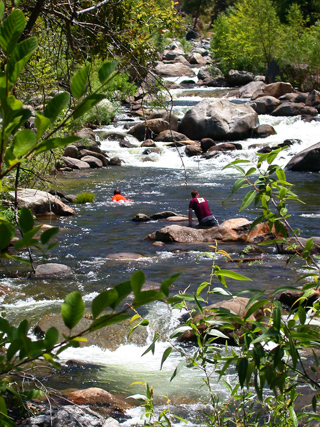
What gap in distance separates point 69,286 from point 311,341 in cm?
732

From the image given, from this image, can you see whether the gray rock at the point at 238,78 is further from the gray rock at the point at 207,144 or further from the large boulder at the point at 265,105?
the gray rock at the point at 207,144

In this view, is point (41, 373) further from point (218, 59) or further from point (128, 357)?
point (218, 59)

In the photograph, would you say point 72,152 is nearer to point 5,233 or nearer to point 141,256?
point 141,256

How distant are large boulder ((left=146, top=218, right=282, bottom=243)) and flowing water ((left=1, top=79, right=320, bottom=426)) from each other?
475 millimetres

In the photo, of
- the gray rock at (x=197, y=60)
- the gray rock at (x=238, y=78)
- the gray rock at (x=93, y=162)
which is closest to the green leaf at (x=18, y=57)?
the gray rock at (x=93, y=162)

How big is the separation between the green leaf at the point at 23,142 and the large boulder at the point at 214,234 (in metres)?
11.2

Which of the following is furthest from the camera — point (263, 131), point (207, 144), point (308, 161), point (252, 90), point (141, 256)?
point (252, 90)

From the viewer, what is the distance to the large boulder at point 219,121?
27500mm

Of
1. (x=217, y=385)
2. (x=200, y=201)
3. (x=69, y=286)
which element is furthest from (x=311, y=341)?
(x=200, y=201)

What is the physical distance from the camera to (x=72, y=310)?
0.91 metres

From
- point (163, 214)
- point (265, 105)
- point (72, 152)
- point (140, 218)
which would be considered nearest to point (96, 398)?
point (140, 218)

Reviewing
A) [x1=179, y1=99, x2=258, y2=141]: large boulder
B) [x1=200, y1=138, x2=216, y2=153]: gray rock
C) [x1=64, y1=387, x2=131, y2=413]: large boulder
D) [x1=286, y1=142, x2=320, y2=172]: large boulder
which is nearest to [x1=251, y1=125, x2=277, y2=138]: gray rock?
[x1=179, y1=99, x2=258, y2=141]: large boulder

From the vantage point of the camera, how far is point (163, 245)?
11.8m

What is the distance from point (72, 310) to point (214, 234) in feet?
38.2
